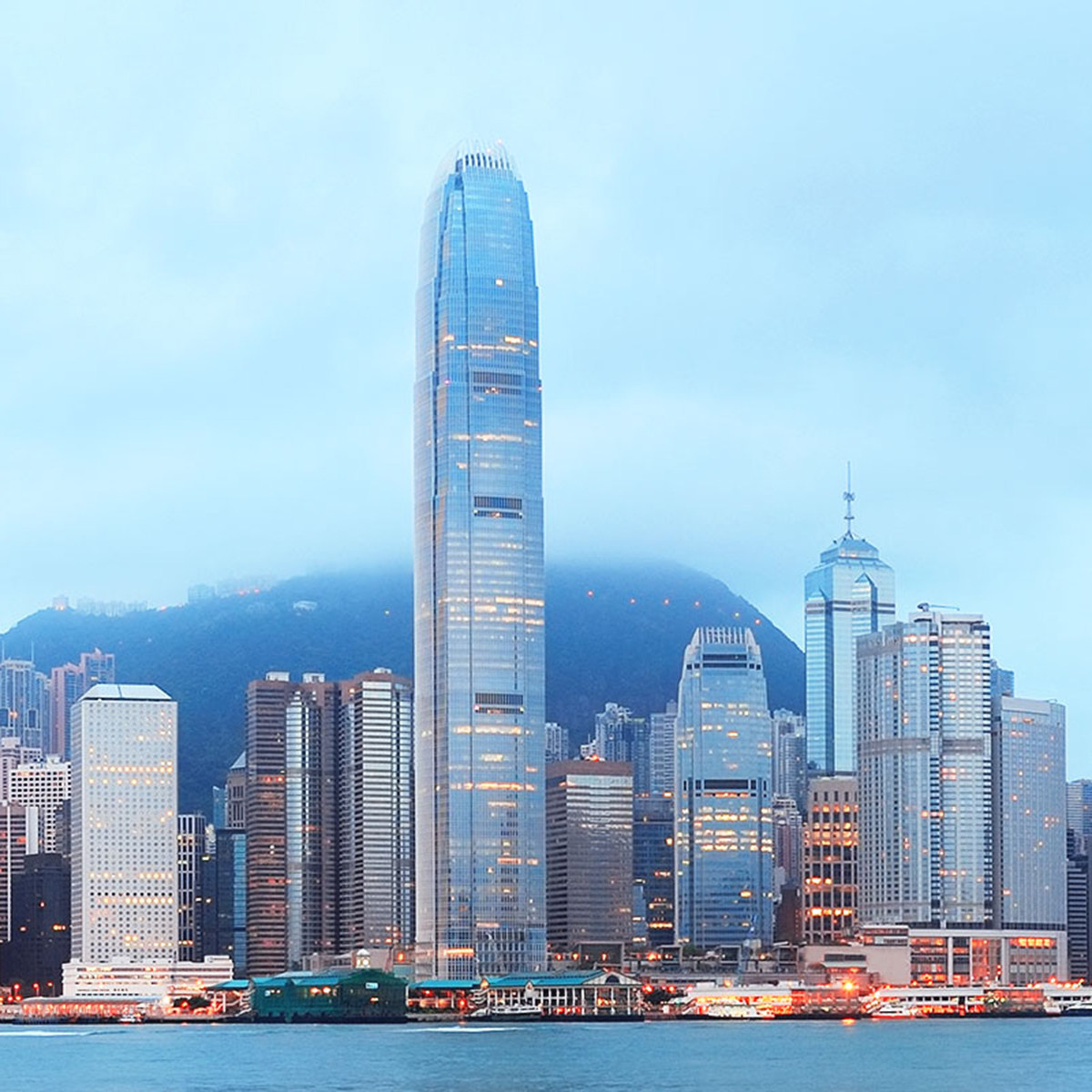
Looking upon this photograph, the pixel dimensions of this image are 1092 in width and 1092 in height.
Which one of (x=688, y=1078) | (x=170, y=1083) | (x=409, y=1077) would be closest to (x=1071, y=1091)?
(x=688, y=1078)

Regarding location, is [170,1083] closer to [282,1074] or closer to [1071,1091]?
[282,1074]

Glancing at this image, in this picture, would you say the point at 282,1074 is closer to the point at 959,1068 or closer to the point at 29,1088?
the point at 29,1088

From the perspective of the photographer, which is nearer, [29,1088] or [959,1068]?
[29,1088]

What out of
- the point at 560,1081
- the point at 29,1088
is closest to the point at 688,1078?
the point at 560,1081

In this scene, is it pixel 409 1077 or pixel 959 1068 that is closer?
pixel 409 1077

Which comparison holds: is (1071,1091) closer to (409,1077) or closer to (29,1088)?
(409,1077)

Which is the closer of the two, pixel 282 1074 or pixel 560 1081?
pixel 560 1081

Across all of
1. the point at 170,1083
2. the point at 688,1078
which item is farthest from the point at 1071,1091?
the point at 170,1083
